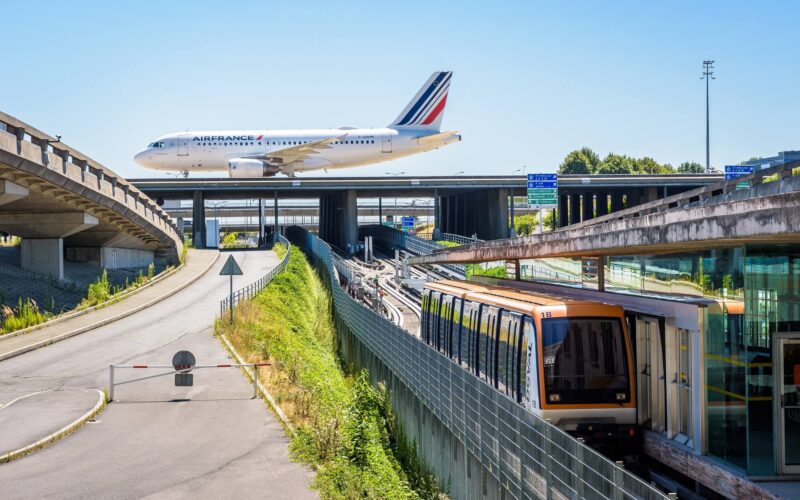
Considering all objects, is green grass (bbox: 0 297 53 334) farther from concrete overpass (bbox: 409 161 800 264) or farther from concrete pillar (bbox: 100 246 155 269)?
concrete overpass (bbox: 409 161 800 264)

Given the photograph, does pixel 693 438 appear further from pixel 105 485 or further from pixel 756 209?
pixel 105 485

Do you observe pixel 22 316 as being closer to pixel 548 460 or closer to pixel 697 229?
pixel 697 229

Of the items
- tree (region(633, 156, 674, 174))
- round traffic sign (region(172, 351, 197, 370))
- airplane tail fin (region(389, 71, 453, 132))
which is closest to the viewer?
round traffic sign (region(172, 351, 197, 370))

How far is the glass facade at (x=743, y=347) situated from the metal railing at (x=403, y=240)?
132ft

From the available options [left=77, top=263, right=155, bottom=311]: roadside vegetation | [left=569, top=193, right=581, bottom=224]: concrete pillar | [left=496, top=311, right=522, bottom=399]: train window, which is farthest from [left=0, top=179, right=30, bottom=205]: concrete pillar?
[left=569, top=193, right=581, bottom=224]: concrete pillar

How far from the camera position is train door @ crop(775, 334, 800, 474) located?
10523 mm

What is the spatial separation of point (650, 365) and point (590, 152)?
145m

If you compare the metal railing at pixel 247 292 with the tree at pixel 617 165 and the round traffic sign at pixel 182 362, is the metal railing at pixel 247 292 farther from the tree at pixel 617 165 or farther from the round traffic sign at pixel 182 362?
the tree at pixel 617 165

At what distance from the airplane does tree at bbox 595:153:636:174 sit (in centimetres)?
7282

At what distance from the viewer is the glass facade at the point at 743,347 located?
10.6m

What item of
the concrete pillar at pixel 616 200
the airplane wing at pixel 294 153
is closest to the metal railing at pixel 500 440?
the airplane wing at pixel 294 153

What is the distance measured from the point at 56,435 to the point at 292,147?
58449mm

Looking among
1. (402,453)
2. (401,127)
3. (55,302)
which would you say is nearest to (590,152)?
(401,127)

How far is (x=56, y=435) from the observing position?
1590cm
